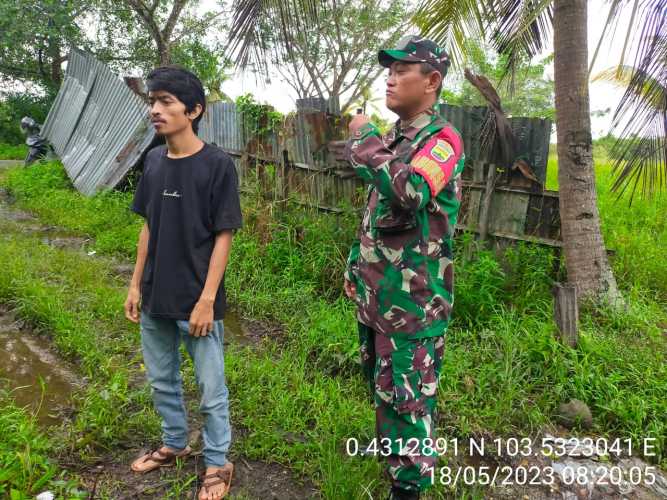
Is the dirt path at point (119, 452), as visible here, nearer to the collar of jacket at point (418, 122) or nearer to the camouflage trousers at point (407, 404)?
the camouflage trousers at point (407, 404)

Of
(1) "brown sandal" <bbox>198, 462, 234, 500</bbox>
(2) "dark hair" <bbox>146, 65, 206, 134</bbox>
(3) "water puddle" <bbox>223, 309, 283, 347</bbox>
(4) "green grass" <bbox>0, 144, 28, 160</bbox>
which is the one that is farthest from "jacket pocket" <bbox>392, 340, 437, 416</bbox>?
(4) "green grass" <bbox>0, 144, 28, 160</bbox>

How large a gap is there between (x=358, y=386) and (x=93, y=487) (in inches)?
59.7

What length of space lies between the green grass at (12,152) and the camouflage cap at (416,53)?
15.0 m

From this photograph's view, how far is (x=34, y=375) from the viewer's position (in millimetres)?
3115

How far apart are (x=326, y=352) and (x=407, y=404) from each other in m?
1.51

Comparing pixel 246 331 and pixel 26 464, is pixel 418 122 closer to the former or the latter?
pixel 26 464

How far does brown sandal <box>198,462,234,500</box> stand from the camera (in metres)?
2.15

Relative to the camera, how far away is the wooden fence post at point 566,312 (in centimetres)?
306

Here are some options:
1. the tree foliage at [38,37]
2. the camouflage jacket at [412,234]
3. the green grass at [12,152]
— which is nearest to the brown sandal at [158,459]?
the camouflage jacket at [412,234]

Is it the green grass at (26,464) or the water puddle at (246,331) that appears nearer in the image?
the green grass at (26,464)

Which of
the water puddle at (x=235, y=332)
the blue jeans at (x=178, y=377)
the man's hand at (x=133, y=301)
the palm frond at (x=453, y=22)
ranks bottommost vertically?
the water puddle at (x=235, y=332)

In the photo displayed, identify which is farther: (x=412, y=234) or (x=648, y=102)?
(x=648, y=102)

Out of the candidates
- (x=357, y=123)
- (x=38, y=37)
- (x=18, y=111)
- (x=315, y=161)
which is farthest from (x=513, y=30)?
(x=18, y=111)

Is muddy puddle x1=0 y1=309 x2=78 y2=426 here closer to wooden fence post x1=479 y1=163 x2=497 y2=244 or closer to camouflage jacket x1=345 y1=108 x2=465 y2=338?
camouflage jacket x1=345 y1=108 x2=465 y2=338
